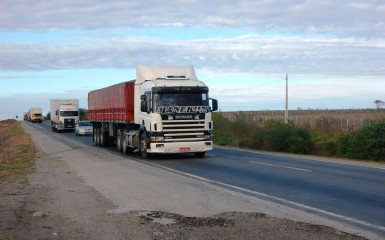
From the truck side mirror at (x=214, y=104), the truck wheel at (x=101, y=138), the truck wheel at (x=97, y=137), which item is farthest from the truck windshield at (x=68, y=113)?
the truck side mirror at (x=214, y=104)

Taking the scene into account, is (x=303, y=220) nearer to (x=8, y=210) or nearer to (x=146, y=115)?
(x=8, y=210)

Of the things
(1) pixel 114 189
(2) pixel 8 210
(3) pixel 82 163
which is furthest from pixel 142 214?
(3) pixel 82 163

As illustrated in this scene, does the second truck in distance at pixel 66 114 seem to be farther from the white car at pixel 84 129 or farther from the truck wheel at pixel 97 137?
the truck wheel at pixel 97 137

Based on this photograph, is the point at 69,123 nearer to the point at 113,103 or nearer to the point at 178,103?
the point at 113,103

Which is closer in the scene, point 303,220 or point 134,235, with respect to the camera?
point 134,235

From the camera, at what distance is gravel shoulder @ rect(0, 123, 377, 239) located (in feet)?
26.8

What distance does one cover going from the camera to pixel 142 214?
994 centimetres

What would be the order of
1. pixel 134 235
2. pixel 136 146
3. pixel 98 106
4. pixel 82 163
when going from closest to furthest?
pixel 134 235 < pixel 82 163 < pixel 136 146 < pixel 98 106

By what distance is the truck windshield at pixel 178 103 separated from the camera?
22547 mm

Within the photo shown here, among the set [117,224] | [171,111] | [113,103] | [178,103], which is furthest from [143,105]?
[117,224]

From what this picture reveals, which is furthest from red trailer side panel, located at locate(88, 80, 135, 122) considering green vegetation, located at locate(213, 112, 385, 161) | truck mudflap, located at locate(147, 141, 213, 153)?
green vegetation, located at locate(213, 112, 385, 161)

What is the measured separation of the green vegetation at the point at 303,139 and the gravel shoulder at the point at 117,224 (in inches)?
682

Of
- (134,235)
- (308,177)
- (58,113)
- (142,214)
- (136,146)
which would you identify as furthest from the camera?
(58,113)

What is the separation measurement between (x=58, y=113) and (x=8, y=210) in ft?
182
